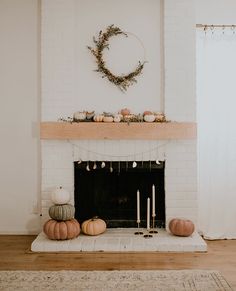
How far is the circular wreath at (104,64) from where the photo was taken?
4828 millimetres

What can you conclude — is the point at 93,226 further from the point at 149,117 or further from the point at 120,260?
the point at 149,117

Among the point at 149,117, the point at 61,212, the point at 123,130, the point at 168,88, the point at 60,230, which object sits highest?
the point at 168,88

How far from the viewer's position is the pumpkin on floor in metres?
4.46

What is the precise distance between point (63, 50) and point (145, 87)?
100 cm

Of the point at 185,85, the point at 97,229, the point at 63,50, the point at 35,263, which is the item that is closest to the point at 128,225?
the point at 97,229

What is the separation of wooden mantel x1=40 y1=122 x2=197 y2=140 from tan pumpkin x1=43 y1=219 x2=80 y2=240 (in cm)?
92

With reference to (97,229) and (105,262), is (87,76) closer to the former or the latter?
(97,229)

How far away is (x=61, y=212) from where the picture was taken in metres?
4.45

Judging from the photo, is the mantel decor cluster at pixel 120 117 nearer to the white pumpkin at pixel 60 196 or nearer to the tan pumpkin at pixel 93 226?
the white pumpkin at pixel 60 196

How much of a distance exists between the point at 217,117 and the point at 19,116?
2242mm

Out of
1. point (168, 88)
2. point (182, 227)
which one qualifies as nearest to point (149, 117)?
point (168, 88)

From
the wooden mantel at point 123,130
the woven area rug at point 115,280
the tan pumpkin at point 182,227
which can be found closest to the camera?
the woven area rug at point 115,280

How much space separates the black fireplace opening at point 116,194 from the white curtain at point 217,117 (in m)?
0.53

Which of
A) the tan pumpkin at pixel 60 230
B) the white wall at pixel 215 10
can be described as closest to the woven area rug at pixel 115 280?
the tan pumpkin at pixel 60 230
